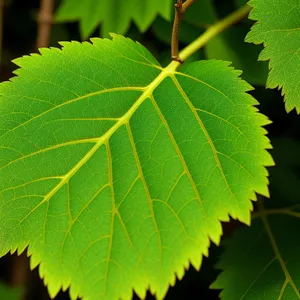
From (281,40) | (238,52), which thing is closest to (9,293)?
(238,52)

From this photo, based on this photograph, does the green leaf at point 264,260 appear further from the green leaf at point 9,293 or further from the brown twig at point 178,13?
the green leaf at point 9,293

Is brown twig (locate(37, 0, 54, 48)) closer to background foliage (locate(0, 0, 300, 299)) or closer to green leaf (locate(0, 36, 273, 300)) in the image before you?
background foliage (locate(0, 0, 300, 299))

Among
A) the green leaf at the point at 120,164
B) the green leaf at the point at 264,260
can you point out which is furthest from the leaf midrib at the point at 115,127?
the green leaf at the point at 264,260

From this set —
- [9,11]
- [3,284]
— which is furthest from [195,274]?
[9,11]

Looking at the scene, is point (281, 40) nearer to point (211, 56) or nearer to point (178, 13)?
point (178, 13)

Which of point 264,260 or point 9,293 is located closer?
point 264,260

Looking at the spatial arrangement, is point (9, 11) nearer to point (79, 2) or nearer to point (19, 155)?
point (79, 2)

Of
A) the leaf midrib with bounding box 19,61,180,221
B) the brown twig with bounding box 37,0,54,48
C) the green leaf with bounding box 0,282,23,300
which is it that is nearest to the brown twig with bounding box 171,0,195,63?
the leaf midrib with bounding box 19,61,180,221
